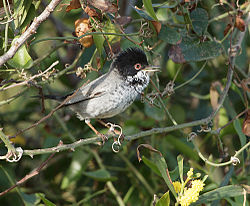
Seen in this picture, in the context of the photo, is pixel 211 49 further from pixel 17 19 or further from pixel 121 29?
pixel 17 19

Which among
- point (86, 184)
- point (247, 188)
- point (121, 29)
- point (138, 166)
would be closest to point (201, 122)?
point (247, 188)

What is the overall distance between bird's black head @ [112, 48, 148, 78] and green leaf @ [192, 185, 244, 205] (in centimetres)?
121

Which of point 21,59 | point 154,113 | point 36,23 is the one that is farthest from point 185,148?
point 36,23

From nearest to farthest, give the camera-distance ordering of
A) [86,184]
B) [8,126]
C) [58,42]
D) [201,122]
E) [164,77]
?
[201,122] → [58,42] → [8,126] → [86,184] → [164,77]

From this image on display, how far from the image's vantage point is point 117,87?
11.1 ft

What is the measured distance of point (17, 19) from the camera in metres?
2.55

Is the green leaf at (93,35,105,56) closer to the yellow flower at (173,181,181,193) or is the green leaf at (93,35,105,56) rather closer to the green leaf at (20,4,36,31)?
the green leaf at (20,4,36,31)

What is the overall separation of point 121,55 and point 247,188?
1409 mm

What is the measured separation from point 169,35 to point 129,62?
0.42 m

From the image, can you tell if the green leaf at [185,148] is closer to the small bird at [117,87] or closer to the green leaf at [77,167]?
the small bird at [117,87]

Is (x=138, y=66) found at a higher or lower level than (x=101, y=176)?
higher

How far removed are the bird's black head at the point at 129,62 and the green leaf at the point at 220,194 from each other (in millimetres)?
1214

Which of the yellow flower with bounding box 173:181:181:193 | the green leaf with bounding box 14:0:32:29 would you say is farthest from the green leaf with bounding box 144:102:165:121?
the green leaf with bounding box 14:0:32:29

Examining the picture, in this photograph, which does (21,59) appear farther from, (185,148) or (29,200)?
(185,148)
